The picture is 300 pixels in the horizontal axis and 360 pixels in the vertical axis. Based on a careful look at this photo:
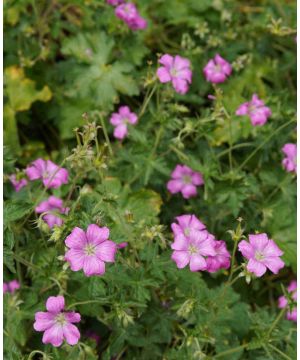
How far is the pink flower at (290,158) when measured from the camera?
2859mm

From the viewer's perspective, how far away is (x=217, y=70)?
123 inches

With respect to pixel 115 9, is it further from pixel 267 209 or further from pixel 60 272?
pixel 60 272

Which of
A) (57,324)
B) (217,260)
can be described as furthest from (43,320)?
(217,260)

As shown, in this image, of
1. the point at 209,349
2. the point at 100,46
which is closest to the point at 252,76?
the point at 100,46

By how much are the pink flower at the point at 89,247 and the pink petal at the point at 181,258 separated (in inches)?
8.9

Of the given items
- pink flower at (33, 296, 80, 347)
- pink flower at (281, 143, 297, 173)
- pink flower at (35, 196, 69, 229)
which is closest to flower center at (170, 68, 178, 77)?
pink flower at (281, 143, 297, 173)

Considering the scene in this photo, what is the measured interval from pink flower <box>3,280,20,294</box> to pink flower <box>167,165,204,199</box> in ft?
2.58

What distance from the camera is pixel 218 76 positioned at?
3.09m

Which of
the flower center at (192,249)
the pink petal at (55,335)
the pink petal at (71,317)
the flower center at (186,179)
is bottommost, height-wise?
the flower center at (186,179)

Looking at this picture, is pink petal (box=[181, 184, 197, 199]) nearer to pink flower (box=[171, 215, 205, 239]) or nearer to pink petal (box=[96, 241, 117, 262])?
pink flower (box=[171, 215, 205, 239])

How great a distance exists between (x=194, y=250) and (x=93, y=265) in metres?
0.33

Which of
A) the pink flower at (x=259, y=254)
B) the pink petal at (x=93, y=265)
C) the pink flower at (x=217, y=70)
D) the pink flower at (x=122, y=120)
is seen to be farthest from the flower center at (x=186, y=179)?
the pink petal at (x=93, y=265)

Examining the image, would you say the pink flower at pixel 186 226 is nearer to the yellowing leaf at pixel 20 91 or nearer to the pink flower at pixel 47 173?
the pink flower at pixel 47 173

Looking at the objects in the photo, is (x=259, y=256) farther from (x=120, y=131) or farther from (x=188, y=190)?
(x=120, y=131)
